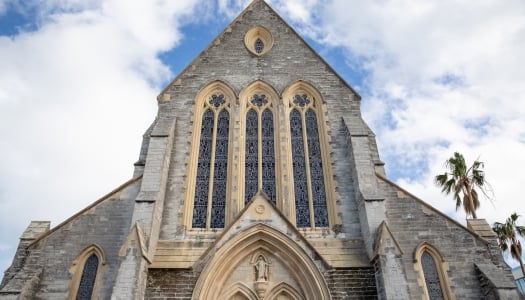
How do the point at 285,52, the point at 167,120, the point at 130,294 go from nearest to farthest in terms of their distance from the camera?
1. the point at 130,294
2. the point at 167,120
3. the point at 285,52

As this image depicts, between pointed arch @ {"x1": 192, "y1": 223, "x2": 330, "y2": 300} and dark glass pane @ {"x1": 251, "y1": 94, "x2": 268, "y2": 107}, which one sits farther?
dark glass pane @ {"x1": 251, "y1": 94, "x2": 268, "y2": 107}

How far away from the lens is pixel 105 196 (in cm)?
1271

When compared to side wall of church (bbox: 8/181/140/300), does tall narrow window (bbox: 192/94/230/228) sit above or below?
above

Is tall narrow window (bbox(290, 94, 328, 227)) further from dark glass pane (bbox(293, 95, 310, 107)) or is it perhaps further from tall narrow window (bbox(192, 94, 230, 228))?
tall narrow window (bbox(192, 94, 230, 228))

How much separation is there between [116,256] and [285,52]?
33.9 feet

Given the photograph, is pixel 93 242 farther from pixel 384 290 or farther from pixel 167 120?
pixel 384 290

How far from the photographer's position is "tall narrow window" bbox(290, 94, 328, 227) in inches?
501

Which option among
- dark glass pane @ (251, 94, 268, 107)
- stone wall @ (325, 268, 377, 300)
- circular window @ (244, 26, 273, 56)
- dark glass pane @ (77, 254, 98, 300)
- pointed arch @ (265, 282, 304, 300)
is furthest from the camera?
circular window @ (244, 26, 273, 56)

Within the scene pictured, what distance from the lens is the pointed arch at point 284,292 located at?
11.1 metres

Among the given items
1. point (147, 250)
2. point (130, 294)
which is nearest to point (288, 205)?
point (147, 250)

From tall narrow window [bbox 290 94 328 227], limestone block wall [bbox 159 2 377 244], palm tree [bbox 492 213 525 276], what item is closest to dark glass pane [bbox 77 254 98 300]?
limestone block wall [bbox 159 2 377 244]

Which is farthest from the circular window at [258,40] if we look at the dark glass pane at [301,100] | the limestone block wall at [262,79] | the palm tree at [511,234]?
the palm tree at [511,234]

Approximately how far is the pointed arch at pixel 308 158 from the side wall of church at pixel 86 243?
5521 mm

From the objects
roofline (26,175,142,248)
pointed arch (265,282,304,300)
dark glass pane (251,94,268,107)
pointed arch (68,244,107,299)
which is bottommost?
pointed arch (265,282,304,300)
